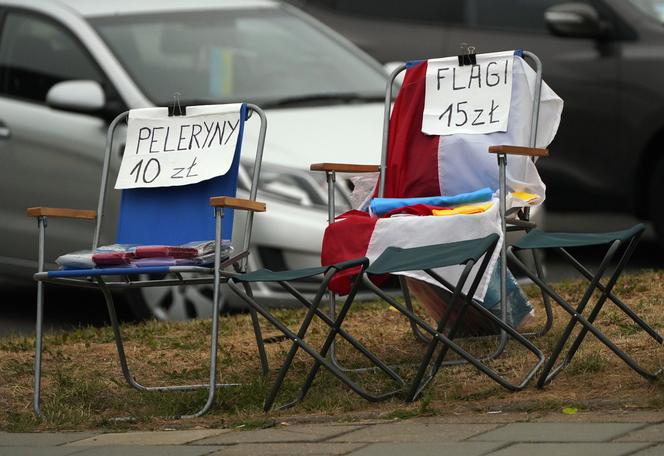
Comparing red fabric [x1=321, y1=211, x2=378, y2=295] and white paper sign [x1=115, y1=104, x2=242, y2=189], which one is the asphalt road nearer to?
white paper sign [x1=115, y1=104, x2=242, y2=189]

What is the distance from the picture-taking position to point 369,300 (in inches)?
320

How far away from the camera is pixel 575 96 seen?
33.5 ft

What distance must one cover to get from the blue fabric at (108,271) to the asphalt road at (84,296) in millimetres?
2703

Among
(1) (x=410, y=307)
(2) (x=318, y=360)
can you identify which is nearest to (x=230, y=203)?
(2) (x=318, y=360)

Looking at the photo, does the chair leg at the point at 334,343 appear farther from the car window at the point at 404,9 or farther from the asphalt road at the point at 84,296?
the car window at the point at 404,9

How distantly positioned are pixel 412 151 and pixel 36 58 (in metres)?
3.50

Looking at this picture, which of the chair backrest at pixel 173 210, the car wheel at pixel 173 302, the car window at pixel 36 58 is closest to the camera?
the chair backrest at pixel 173 210

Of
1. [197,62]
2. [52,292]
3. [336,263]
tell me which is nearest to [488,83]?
[336,263]

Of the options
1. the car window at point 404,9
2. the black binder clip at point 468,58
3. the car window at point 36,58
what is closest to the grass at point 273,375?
the black binder clip at point 468,58

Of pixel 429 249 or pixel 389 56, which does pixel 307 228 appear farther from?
pixel 389 56

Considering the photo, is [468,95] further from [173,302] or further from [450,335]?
[173,302]

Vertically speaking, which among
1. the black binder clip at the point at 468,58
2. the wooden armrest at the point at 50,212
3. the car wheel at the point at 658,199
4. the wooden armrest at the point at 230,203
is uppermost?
the black binder clip at the point at 468,58

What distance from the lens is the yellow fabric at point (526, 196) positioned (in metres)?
5.98

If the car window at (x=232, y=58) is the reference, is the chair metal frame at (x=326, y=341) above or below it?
below
